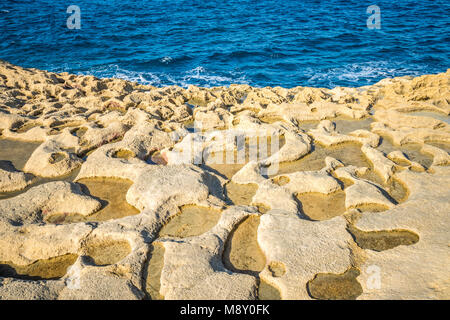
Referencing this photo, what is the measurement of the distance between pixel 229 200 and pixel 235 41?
13.4m

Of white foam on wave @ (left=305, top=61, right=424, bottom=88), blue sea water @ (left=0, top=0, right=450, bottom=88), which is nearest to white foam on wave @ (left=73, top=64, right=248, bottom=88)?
blue sea water @ (left=0, top=0, right=450, bottom=88)

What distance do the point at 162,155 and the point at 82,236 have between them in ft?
6.70

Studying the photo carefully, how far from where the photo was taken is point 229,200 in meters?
4.32

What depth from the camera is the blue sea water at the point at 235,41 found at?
1298 cm

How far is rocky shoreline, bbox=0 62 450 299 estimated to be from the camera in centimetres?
303

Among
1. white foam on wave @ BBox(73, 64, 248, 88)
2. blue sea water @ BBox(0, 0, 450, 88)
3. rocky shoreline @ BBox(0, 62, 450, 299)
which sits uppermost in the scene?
blue sea water @ BBox(0, 0, 450, 88)

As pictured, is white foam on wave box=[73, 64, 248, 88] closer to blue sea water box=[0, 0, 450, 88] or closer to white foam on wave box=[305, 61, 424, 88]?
blue sea water box=[0, 0, 450, 88]

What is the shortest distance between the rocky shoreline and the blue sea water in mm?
5895

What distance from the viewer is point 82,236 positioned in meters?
3.59

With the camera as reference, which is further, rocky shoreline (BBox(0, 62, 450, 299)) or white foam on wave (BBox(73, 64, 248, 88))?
white foam on wave (BBox(73, 64, 248, 88))

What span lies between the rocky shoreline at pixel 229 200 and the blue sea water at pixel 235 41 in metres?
5.90

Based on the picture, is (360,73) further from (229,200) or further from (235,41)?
(229,200)

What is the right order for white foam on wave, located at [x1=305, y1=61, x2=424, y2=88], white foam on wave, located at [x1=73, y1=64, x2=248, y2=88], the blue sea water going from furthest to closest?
1. the blue sea water
2. white foam on wave, located at [x1=305, y1=61, x2=424, y2=88]
3. white foam on wave, located at [x1=73, y1=64, x2=248, y2=88]

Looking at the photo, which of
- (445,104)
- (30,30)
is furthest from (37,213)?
Result: (30,30)
